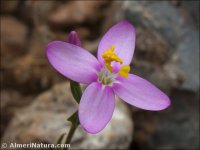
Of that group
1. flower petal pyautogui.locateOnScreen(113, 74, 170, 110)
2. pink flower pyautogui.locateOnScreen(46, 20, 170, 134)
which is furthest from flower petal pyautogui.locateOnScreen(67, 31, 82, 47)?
flower petal pyautogui.locateOnScreen(113, 74, 170, 110)

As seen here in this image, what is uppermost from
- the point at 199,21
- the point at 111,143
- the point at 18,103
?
the point at 199,21

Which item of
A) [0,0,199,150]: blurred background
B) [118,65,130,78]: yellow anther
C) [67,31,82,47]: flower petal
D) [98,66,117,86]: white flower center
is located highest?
[67,31,82,47]: flower petal

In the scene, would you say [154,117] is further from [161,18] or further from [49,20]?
[49,20]

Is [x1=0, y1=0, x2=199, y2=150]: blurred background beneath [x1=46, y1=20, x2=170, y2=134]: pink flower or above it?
beneath

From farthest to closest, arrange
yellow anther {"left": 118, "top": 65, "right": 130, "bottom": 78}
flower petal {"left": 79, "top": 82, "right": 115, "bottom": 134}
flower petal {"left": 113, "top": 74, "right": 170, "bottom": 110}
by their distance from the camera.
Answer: yellow anther {"left": 118, "top": 65, "right": 130, "bottom": 78} < flower petal {"left": 113, "top": 74, "right": 170, "bottom": 110} < flower petal {"left": 79, "top": 82, "right": 115, "bottom": 134}

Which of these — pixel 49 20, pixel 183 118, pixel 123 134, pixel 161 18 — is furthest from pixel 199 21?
pixel 49 20

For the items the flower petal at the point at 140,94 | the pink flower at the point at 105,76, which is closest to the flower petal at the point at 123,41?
the pink flower at the point at 105,76

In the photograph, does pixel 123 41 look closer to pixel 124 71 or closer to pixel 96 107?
pixel 124 71

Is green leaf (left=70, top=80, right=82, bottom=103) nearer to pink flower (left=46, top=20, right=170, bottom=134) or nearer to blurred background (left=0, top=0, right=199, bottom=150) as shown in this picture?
pink flower (left=46, top=20, right=170, bottom=134)
